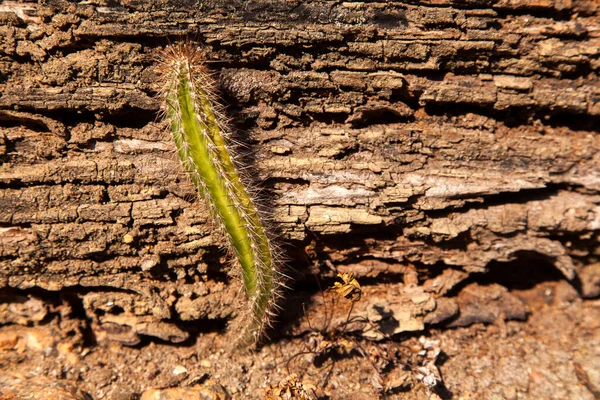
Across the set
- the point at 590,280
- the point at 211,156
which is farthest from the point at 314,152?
the point at 590,280

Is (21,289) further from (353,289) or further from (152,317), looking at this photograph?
(353,289)

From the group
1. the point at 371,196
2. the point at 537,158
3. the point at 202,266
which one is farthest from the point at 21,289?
the point at 537,158

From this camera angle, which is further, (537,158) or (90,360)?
(537,158)

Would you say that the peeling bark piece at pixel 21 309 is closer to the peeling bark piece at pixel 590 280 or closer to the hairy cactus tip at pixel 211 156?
the hairy cactus tip at pixel 211 156

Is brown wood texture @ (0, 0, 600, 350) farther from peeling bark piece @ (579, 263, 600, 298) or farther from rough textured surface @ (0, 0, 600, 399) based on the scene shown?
peeling bark piece @ (579, 263, 600, 298)

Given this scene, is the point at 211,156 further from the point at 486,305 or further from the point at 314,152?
the point at 486,305

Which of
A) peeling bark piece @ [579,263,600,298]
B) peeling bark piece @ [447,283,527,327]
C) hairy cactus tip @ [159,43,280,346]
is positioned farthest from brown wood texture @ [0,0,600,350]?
peeling bark piece @ [579,263,600,298]

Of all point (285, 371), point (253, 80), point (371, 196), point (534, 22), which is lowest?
point (285, 371)
